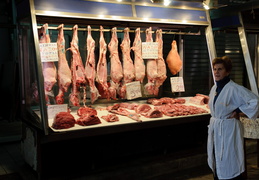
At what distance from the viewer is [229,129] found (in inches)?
155

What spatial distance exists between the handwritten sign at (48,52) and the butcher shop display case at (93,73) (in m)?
0.01

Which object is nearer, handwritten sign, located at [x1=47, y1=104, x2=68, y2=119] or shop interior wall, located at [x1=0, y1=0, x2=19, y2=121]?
handwritten sign, located at [x1=47, y1=104, x2=68, y2=119]

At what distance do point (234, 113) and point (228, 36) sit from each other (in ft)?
20.4

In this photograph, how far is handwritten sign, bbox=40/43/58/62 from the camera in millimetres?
4469

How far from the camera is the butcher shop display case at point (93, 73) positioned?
4.31 meters

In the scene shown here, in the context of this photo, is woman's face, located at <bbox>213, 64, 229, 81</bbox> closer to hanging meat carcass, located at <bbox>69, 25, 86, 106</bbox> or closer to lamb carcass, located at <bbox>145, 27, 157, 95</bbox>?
lamb carcass, located at <bbox>145, 27, 157, 95</bbox>

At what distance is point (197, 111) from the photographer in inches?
217

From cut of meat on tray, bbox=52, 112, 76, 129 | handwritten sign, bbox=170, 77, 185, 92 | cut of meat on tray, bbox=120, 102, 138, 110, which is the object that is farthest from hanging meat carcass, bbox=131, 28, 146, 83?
cut of meat on tray, bbox=52, 112, 76, 129

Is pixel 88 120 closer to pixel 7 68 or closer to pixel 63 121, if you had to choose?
pixel 63 121

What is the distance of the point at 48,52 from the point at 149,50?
205 centimetres

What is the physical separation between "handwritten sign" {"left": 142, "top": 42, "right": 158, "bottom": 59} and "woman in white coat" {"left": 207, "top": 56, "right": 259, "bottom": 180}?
73.0 inches

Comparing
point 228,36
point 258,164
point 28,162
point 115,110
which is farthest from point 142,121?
point 228,36

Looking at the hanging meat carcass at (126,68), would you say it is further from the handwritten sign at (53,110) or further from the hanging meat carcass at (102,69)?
the handwritten sign at (53,110)

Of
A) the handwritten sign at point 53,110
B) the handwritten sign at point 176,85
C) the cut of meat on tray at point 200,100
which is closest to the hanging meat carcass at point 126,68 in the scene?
the handwritten sign at point 176,85
